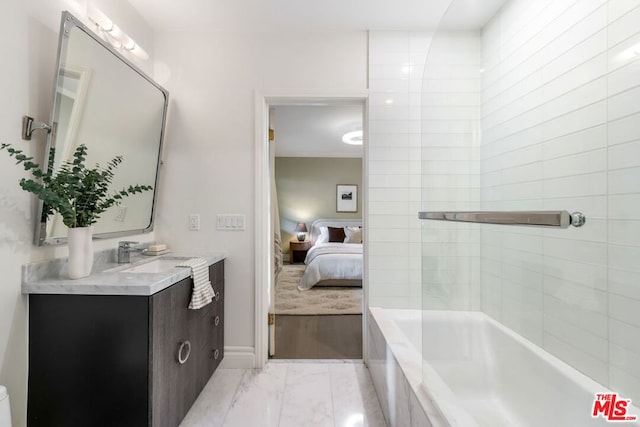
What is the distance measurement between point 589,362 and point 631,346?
0.20m

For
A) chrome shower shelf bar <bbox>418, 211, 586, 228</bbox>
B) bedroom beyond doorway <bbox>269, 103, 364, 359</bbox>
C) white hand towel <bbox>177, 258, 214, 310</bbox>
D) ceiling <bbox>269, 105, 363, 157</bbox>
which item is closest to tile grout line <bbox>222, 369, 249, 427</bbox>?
bedroom beyond doorway <bbox>269, 103, 364, 359</bbox>

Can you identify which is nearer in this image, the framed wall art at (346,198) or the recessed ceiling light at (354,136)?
the recessed ceiling light at (354,136)

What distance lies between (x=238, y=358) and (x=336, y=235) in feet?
12.7

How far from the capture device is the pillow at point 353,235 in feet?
18.2

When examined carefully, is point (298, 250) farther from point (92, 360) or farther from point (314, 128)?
point (92, 360)

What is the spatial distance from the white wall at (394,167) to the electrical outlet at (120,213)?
1.56 m

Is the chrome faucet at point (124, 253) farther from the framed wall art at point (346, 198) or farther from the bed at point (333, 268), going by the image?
the framed wall art at point (346, 198)

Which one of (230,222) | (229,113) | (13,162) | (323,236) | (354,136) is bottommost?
(323,236)

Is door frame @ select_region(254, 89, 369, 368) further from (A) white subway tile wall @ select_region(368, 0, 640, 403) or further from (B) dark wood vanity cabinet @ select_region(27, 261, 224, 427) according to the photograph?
(B) dark wood vanity cabinet @ select_region(27, 261, 224, 427)

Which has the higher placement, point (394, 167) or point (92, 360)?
point (394, 167)

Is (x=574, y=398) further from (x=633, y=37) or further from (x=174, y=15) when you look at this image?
(x=174, y=15)

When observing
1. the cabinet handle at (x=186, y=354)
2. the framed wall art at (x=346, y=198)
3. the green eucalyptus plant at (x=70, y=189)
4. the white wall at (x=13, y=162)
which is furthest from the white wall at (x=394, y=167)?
the framed wall art at (x=346, y=198)

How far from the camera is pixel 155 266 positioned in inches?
68.2

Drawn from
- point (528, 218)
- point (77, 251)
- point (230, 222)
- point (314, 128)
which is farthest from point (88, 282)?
point (314, 128)
